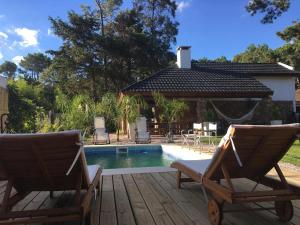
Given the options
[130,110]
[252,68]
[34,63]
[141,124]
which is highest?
[34,63]

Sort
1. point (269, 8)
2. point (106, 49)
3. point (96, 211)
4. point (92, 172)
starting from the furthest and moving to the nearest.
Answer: point (106, 49) < point (269, 8) < point (92, 172) < point (96, 211)

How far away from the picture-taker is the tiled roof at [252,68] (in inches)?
792

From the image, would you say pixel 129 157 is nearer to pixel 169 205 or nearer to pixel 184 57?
pixel 169 205

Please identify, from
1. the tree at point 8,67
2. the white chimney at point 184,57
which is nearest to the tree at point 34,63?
the tree at point 8,67

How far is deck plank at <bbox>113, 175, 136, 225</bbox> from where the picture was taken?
125 inches

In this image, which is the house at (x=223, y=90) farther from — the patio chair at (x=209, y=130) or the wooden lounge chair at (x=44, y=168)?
the wooden lounge chair at (x=44, y=168)

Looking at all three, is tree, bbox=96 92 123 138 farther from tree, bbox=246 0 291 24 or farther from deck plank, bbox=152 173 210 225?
deck plank, bbox=152 173 210 225

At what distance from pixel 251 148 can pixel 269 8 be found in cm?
1374

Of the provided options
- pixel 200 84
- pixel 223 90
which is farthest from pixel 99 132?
pixel 223 90

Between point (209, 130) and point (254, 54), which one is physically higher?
point (254, 54)

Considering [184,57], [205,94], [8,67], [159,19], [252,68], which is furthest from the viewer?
[8,67]

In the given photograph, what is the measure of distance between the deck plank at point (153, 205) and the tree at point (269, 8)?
40.6ft

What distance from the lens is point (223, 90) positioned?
17078mm

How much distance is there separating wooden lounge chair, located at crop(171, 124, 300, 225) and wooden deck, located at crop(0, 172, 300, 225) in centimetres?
21
